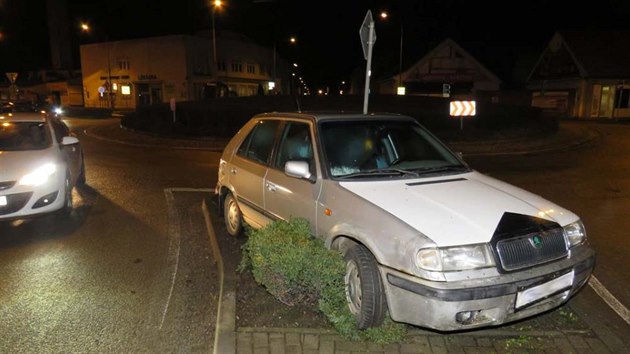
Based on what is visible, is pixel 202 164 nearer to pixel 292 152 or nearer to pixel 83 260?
pixel 83 260

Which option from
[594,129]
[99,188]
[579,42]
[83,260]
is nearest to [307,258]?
[83,260]

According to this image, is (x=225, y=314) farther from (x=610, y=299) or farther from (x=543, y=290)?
(x=610, y=299)

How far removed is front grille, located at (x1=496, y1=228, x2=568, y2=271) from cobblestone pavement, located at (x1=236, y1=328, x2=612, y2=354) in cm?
70

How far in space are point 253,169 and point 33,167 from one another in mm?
3304

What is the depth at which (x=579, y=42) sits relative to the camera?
1503 inches

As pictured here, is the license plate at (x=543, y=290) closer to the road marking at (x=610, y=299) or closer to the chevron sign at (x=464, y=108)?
the road marking at (x=610, y=299)

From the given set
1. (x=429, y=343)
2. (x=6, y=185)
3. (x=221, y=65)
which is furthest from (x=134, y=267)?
(x=221, y=65)

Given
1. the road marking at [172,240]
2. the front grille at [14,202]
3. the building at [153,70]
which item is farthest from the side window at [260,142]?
the building at [153,70]

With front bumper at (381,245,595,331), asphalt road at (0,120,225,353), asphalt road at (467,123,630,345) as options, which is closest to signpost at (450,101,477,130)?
asphalt road at (467,123,630,345)

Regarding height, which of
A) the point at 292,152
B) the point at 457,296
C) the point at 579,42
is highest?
the point at 579,42

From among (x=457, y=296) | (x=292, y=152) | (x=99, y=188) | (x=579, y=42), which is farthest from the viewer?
(x=579, y=42)

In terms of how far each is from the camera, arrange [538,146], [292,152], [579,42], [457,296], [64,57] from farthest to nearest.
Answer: [64,57]
[579,42]
[538,146]
[292,152]
[457,296]

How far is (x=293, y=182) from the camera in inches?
187

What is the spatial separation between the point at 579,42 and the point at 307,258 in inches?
1631
